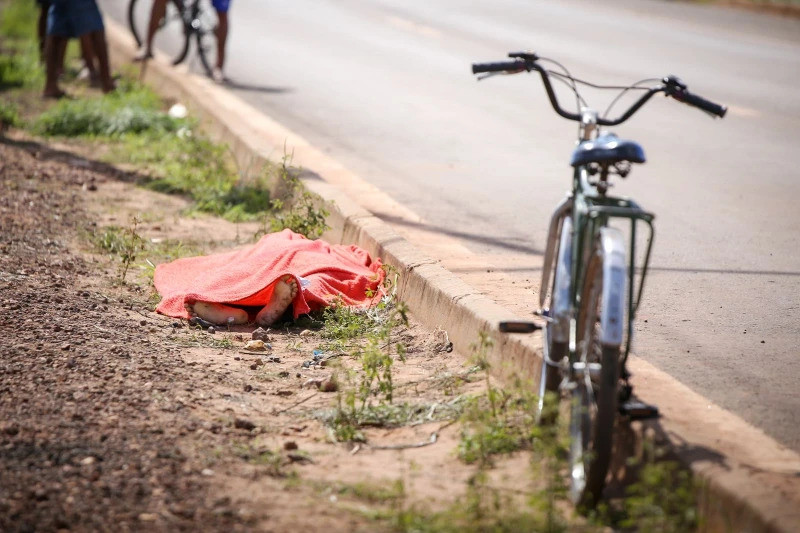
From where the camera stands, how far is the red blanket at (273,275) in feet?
17.6

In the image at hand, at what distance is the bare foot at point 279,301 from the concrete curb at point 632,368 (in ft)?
1.83

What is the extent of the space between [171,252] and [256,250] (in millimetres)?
918

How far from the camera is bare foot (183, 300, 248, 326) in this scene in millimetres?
5367

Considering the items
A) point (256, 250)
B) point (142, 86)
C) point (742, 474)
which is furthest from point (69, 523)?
point (142, 86)

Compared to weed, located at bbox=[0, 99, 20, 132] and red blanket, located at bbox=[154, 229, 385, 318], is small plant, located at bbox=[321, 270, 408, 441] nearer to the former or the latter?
red blanket, located at bbox=[154, 229, 385, 318]

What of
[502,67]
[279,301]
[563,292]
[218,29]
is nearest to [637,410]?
[563,292]

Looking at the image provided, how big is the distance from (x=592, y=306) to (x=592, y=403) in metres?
0.33

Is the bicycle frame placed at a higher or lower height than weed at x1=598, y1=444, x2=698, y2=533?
higher

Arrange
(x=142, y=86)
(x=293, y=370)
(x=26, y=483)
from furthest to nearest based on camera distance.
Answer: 1. (x=142, y=86)
2. (x=293, y=370)
3. (x=26, y=483)

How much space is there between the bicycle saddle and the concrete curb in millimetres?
843

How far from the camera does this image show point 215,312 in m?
5.38

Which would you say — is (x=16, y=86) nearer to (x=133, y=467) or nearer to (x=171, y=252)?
(x=171, y=252)

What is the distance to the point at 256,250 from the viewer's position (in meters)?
5.92

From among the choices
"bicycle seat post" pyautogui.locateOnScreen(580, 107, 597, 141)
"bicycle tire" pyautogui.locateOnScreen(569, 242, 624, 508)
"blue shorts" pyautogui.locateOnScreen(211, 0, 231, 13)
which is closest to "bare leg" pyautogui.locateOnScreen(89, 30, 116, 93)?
"blue shorts" pyautogui.locateOnScreen(211, 0, 231, 13)
